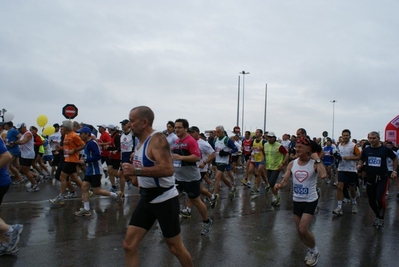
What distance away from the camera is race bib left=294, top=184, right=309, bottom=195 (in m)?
5.15

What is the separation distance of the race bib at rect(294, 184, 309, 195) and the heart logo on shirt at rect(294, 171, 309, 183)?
83mm

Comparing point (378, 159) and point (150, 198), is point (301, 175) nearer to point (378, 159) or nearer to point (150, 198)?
point (150, 198)

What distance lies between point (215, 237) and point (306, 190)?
69.8 inches

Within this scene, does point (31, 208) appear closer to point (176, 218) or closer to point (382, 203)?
point (176, 218)

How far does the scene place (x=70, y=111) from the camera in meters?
16.6

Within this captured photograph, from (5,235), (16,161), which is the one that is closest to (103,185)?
(16,161)

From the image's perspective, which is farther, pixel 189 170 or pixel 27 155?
pixel 27 155

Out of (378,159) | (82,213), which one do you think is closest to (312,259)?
(378,159)

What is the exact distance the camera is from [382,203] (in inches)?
280

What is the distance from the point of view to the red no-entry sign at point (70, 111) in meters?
16.5

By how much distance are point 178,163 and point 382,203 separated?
13.0 feet

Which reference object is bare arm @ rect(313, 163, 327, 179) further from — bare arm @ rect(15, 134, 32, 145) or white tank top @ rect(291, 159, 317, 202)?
bare arm @ rect(15, 134, 32, 145)

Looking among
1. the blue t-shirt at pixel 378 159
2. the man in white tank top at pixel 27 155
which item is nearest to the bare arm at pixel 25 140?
the man in white tank top at pixel 27 155

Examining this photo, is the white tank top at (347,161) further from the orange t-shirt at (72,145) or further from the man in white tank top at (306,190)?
the orange t-shirt at (72,145)
